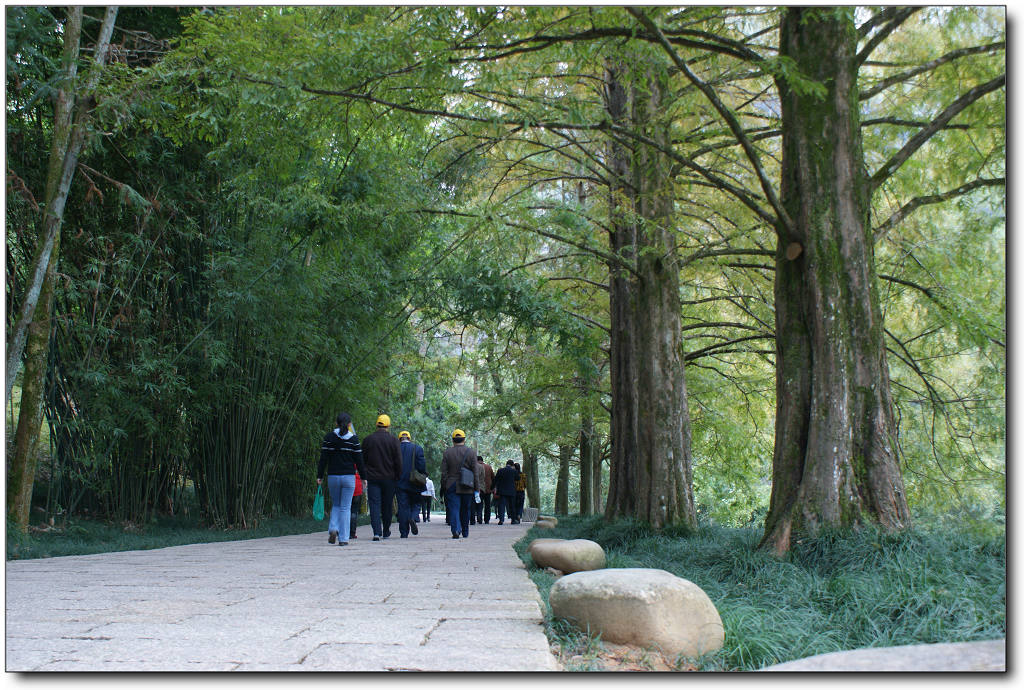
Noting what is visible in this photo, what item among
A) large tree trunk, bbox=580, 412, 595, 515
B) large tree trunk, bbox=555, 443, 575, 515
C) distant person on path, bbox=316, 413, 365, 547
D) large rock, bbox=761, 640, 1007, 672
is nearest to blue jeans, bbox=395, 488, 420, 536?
distant person on path, bbox=316, 413, 365, 547

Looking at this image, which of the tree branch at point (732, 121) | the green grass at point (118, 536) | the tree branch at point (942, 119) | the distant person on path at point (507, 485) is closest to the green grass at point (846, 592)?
the tree branch at point (732, 121)

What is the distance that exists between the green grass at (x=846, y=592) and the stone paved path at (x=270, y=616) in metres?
0.38

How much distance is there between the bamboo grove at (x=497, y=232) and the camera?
Result: 535 cm

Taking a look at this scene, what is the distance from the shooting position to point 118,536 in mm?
8312

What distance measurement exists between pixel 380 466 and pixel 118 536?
2955 mm

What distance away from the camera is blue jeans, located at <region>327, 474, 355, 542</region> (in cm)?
833

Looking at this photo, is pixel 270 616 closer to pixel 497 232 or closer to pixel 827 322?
pixel 827 322

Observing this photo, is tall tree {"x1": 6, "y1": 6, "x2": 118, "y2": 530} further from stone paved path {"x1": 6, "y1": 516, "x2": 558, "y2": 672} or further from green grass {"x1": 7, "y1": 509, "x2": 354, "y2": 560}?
stone paved path {"x1": 6, "y1": 516, "x2": 558, "y2": 672}

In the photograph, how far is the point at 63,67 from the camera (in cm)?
655

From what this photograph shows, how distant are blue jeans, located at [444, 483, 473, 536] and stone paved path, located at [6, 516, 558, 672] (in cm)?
399

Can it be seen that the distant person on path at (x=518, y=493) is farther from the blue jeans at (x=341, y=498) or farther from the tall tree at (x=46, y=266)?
the tall tree at (x=46, y=266)

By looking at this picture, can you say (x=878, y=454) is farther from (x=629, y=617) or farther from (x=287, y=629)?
(x=287, y=629)

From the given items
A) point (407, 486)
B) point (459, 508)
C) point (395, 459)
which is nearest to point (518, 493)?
point (459, 508)

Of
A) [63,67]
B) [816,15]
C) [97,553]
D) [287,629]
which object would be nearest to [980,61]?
[816,15]
